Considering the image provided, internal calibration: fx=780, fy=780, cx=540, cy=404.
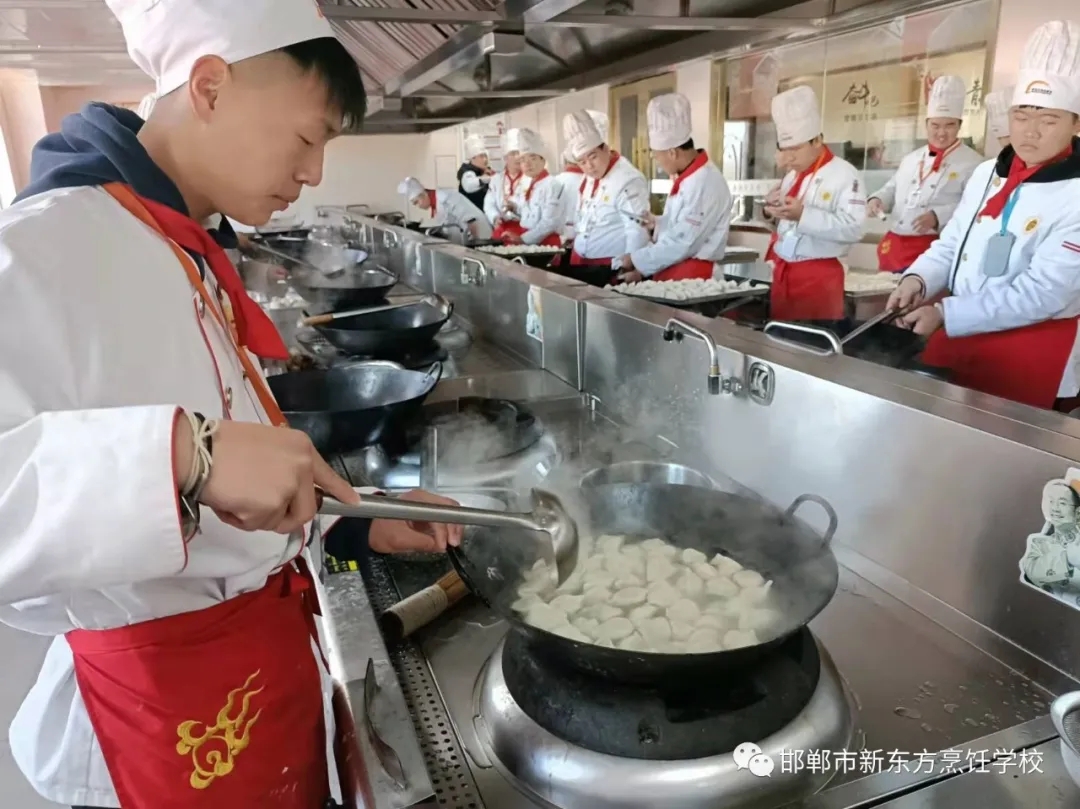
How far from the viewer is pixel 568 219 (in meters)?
6.54

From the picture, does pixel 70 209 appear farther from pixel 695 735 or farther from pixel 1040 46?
pixel 1040 46

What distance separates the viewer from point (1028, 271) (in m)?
1.95

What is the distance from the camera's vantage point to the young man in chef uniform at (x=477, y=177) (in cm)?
841

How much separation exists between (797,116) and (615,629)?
3192 mm

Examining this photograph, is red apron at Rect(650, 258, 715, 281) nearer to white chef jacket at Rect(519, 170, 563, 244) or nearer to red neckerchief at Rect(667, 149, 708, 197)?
red neckerchief at Rect(667, 149, 708, 197)

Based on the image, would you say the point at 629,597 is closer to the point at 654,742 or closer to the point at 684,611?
the point at 684,611

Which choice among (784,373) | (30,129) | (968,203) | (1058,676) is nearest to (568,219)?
(968,203)

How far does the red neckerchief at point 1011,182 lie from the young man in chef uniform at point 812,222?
130 centimetres

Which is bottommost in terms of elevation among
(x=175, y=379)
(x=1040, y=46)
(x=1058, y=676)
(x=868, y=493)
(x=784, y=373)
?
(x=1058, y=676)

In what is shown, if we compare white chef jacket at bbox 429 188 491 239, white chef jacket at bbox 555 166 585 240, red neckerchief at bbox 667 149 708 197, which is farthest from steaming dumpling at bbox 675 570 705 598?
white chef jacket at bbox 429 188 491 239

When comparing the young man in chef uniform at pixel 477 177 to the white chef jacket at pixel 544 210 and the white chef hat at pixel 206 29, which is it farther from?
the white chef hat at pixel 206 29

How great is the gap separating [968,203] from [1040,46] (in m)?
0.42

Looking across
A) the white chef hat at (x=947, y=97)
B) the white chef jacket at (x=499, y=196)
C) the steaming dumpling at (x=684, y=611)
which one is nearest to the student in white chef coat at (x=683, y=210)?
the white chef hat at (x=947, y=97)

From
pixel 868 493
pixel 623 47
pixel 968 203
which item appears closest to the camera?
pixel 868 493
